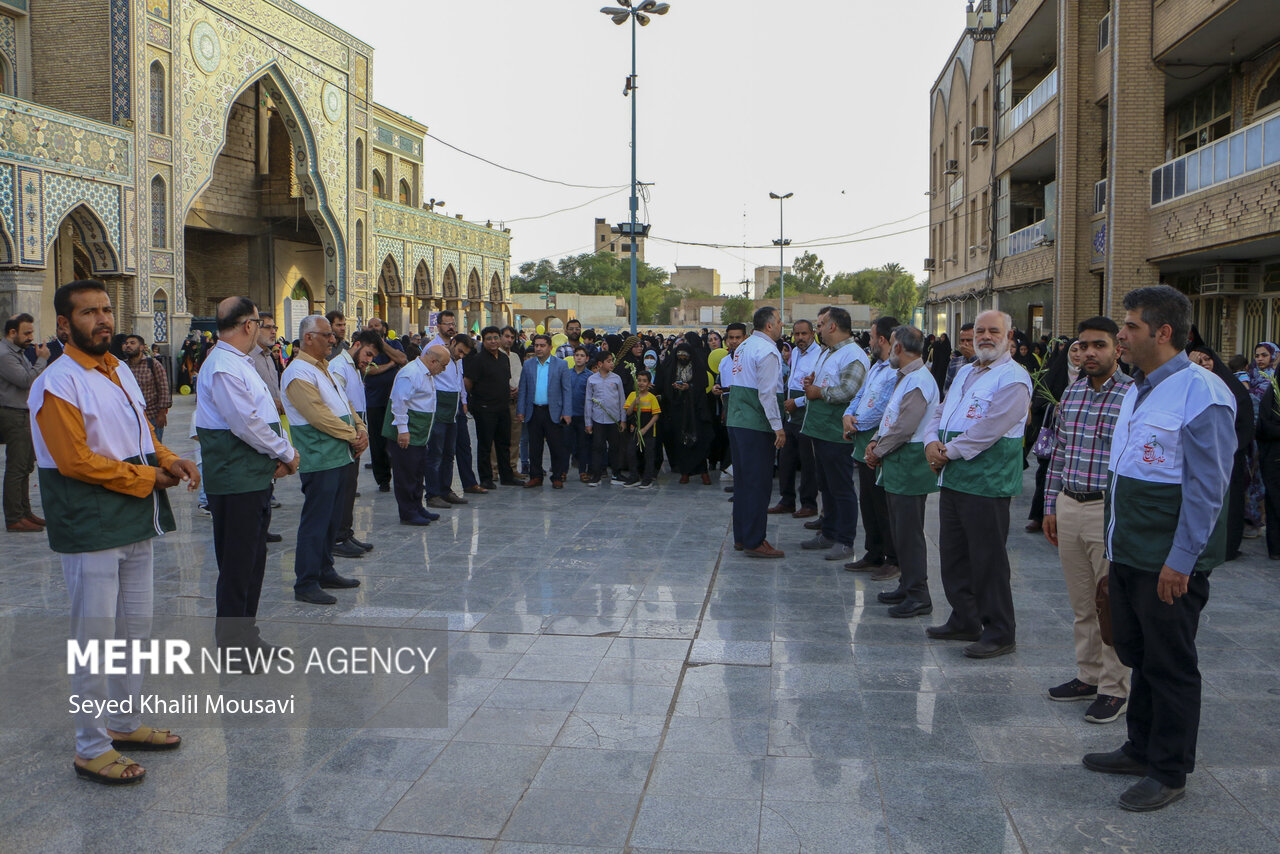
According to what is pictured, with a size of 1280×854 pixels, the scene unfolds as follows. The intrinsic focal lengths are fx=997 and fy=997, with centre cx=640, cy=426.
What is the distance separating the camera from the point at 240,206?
3203 centimetres

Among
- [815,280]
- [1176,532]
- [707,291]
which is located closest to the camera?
[1176,532]

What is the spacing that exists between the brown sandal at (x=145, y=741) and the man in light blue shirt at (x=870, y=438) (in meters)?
4.57

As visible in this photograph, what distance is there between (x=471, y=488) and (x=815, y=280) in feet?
369

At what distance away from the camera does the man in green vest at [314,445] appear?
6.37m

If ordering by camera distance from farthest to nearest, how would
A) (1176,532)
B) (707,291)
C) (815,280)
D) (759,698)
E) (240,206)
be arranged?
(707,291) → (815,280) → (240,206) → (759,698) → (1176,532)

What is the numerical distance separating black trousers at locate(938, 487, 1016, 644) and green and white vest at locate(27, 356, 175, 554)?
13.2ft

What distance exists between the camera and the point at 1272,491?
775 centimetres

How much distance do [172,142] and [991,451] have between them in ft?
76.4

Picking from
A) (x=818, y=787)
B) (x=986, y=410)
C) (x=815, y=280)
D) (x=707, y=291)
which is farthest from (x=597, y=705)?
(x=707, y=291)

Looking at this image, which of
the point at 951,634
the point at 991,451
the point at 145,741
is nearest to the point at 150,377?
the point at 145,741

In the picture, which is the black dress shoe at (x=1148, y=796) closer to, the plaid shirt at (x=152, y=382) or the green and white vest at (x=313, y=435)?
the green and white vest at (x=313, y=435)

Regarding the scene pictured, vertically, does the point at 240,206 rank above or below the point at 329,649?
above

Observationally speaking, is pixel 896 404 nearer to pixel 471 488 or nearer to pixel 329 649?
pixel 329 649

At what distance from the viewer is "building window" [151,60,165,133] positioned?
23.1 meters
